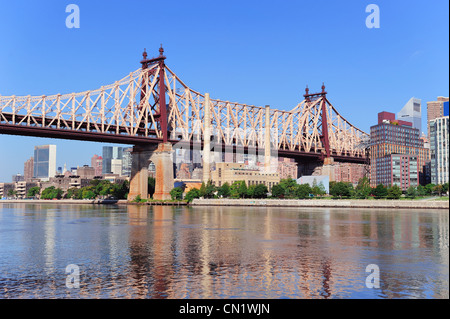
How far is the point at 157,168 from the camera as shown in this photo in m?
123

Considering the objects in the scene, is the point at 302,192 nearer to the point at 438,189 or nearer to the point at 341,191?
the point at 341,191

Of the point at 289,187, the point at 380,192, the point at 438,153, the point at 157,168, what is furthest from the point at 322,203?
the point at 438,153

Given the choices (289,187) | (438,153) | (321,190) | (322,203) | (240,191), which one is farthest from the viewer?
(438,153)

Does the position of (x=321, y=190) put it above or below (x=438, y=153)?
below

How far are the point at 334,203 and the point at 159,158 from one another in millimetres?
42446

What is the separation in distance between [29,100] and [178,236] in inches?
2948

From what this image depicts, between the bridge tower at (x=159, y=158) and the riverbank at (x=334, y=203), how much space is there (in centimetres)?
1326

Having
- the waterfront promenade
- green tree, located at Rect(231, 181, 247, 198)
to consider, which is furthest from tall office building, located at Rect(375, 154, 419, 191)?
the waterfront promenade

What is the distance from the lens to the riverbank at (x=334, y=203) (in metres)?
103

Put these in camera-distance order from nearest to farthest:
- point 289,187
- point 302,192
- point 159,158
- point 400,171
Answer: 1. point 159,158
2. point 302,192
3. point 289,187
4. point 400,171

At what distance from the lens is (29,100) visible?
107 meters

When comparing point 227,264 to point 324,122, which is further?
point 324,122

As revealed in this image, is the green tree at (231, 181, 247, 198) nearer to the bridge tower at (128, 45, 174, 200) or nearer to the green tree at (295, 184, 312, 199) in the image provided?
the green tree at (295, 184, 312, 199)
